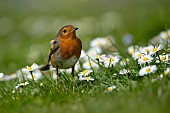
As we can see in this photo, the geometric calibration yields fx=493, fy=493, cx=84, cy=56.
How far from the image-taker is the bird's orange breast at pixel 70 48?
612cm

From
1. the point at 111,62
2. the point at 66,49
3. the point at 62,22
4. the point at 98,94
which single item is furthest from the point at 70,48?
the point at 62,22

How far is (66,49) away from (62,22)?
32.4ft

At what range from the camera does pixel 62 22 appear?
16.0 meters

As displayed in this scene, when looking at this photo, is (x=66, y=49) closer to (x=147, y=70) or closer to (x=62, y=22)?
(x=147, y=70)

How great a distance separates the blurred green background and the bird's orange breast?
5.57 feet

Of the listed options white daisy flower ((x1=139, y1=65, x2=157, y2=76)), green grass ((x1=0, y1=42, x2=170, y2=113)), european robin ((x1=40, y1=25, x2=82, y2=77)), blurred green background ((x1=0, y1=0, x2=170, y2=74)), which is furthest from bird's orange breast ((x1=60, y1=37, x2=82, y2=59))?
blurred green background ((x1=0, y1=0, x2=170, y2=74))

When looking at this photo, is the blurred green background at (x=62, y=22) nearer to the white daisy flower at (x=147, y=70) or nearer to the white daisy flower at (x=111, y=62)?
the white daisy flower at (x=111, y=62)

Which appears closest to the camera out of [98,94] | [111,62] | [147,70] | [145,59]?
[98,94]

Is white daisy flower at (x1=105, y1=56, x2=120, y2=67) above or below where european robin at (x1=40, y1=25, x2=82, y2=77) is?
below

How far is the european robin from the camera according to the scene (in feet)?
20.1

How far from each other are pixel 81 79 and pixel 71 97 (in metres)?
0.52

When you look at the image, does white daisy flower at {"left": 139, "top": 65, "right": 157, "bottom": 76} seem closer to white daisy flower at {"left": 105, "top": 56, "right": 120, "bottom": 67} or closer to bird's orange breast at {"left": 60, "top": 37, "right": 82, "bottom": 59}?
white daisy flower at {"left": 105, "top": 56, "right": 120, "bottom": 67}

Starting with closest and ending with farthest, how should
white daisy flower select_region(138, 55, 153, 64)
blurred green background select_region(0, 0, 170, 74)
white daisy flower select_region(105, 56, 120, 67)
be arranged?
white daisy flower select_region(138, 55, 153, 64)
white daisy flower select_region(105, 56, 120, 67)
blurred green background select_region(0, 0, 170, 74)

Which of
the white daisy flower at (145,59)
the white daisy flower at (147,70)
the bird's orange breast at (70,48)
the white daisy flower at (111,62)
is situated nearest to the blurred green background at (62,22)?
the white daisy flower at (111,62)
